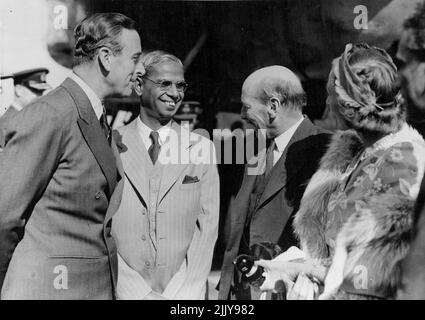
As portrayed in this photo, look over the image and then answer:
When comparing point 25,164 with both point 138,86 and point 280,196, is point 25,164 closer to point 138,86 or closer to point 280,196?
point 138,86

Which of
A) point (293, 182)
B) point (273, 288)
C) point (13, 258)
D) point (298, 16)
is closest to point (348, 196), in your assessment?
point (293, 182)

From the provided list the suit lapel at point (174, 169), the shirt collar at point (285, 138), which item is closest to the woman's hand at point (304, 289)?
the shirt collar at point (285, 138)

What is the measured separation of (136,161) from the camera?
11.9 ft

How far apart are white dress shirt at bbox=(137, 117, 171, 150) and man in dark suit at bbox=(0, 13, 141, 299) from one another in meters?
0.24

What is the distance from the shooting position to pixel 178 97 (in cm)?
366

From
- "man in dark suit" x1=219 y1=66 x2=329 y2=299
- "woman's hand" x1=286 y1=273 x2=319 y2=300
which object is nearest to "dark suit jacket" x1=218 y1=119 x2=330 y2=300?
"man in dark suit" x1=219 y1=66 x2=329 y2=299

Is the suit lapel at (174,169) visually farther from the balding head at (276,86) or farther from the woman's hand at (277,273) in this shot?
the woman's hand at (277,273)

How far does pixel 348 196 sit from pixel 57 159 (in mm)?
A: 1466

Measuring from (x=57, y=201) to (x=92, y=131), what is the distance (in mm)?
384

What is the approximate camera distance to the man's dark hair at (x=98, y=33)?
3480mm

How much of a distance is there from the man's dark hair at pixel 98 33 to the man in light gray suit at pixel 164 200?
21 cm

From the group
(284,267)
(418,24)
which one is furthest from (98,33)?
(418,24)

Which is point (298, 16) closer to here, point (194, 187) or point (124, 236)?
point (194, 187)

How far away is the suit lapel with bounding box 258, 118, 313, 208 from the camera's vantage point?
368cm
